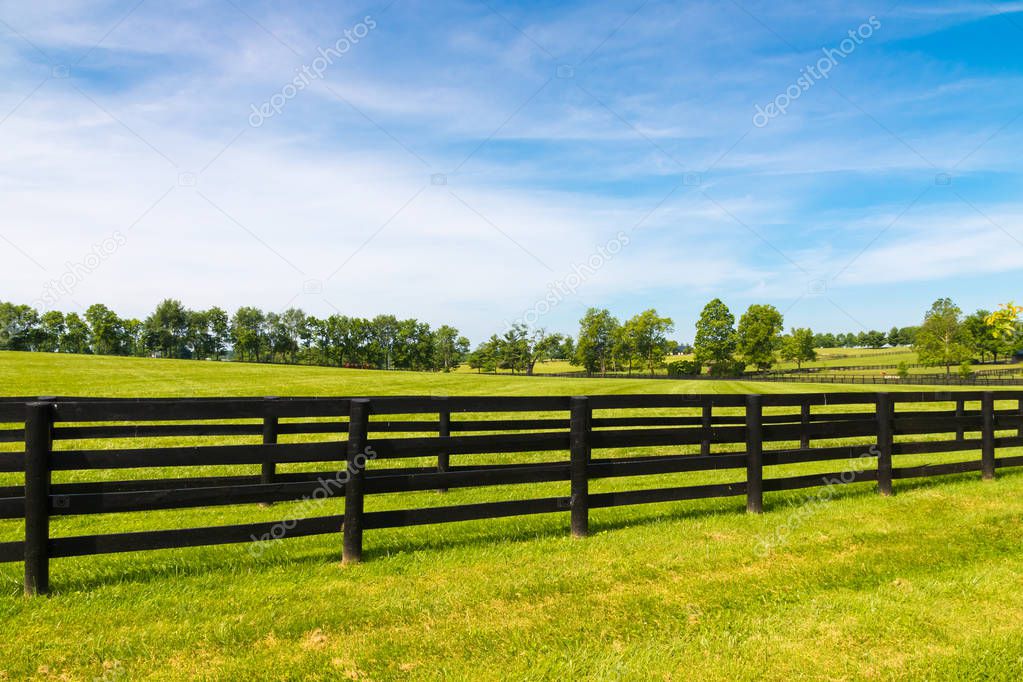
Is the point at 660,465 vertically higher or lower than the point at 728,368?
higher

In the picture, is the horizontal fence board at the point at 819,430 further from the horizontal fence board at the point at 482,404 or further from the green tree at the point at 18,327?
the green tree at the point at 18,327

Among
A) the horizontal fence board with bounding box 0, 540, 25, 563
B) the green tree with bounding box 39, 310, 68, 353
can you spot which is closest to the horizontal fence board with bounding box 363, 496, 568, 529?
the horizontal fence board with bounding box 0, 540, 25, 563

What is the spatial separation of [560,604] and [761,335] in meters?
98.8

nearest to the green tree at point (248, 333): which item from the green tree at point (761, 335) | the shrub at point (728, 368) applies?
the shrub at point (728, 368)

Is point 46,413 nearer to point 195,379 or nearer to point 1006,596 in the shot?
point 1006,596

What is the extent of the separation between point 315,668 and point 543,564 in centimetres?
237

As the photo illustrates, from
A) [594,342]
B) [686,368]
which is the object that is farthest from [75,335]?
[686,368]

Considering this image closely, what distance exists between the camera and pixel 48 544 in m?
4.75

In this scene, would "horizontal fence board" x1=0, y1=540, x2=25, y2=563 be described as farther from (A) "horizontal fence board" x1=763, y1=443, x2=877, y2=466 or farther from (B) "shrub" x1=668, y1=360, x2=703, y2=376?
(B) "shrub" x1=668, y1=360, x2=703, y2=376

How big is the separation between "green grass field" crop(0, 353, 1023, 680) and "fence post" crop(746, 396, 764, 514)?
33 cm

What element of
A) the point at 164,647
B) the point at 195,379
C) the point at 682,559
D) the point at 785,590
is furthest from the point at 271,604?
the point at 195,379

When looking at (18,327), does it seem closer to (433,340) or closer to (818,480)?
(433,340)

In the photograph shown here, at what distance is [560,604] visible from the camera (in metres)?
4.59

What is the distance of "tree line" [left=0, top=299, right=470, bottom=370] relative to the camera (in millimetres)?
114125
